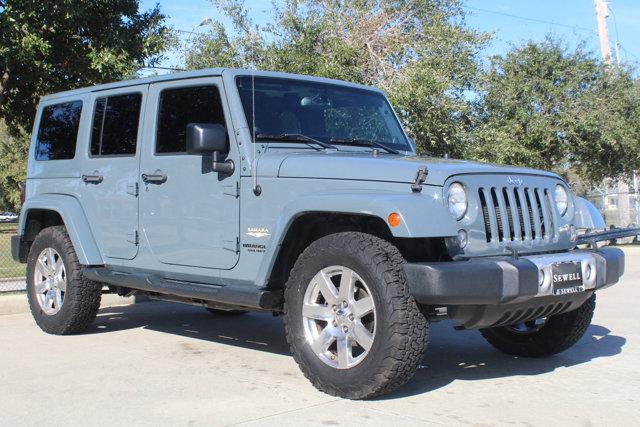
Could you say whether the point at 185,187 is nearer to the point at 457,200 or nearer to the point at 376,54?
the point at 457,200

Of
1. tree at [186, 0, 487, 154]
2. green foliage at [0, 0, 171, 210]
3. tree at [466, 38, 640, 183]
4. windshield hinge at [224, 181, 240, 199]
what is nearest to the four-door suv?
windshield hinge at [224, 181, 240, 199]

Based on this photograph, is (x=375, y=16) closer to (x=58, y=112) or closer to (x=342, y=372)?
(x=58, y=112)

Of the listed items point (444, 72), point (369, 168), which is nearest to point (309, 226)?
point (369, 168)

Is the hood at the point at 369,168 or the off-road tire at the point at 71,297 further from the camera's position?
the off-road tire at the point at 71,297

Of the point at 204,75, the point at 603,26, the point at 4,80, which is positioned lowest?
the point at 204,75

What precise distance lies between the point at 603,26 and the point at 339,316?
23.7m

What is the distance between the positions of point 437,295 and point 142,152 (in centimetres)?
297

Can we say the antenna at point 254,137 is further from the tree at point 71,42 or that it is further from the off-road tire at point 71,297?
the tree at point 71,42

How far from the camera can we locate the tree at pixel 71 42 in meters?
10.9

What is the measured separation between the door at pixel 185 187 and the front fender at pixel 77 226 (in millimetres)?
738

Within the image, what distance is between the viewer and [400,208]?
4.16 meters

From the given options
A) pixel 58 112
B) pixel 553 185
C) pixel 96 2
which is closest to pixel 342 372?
pixel 553 185

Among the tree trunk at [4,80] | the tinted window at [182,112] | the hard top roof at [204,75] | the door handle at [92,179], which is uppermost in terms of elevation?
the tree trunk at [4,80]

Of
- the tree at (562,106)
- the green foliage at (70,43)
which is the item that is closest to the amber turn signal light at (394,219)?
the green foliage at (70,43)
